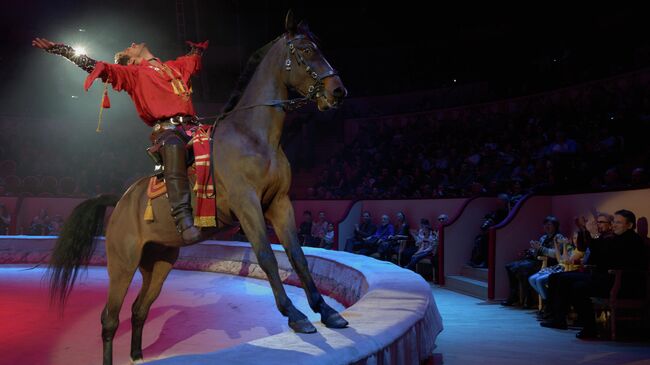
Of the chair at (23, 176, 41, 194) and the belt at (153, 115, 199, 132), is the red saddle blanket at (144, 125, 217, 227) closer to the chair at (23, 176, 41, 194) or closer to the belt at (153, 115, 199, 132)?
the belt at (153, 115, 199, 132)

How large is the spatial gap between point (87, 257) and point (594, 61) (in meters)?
14.3

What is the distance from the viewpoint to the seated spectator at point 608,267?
518cm

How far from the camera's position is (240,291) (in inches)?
299

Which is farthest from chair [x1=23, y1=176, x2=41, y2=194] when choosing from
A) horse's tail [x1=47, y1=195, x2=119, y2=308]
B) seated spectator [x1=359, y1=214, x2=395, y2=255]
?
horse's tail [x1=47, y1=195, x2=119, y2=308]

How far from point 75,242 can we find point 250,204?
1.83 meters

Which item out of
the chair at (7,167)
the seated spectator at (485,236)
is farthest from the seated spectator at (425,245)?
the chair at (7,167)

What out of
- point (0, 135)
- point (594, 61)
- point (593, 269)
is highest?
point (594, 61)

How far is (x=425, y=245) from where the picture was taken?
10.1 m

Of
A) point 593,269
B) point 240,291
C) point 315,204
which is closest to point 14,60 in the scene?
point 315,204

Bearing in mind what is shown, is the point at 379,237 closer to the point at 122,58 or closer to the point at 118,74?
the point at 122,58

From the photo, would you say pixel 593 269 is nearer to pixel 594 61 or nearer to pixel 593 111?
pixel 593 111

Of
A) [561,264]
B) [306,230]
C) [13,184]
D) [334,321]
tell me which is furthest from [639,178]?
[13,184]

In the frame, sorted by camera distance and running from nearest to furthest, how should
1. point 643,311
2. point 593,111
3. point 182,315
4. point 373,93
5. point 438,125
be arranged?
point 643,311 < point 182,315 < point 593,111 < point 438,125 < point 373,93

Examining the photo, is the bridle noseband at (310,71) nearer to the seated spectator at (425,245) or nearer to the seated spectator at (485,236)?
the seated spectator at (485,236)
